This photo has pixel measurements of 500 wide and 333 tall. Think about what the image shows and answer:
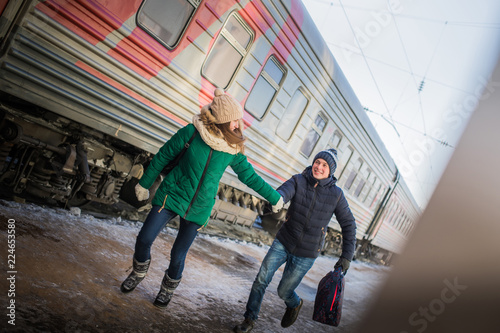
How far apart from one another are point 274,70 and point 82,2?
3029 mm

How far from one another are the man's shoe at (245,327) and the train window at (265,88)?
3257mm

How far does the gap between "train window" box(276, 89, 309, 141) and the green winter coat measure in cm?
369

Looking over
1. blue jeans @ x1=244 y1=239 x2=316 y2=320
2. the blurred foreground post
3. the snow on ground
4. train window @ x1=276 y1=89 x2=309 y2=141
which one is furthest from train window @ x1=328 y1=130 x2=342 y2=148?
the blurred foreground post

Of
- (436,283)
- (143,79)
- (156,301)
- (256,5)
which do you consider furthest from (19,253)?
(256,5)

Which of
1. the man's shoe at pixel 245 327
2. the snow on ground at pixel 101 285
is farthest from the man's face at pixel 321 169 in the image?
the man's shoe at pixel 245 327

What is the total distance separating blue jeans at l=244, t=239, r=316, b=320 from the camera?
9.72 ft

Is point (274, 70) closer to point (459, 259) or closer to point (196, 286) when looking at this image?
point (196, 286)

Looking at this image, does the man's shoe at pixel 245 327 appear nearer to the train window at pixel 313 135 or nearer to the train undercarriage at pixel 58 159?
the train undercarriage at pixel 58 159

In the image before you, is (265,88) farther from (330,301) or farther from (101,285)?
(101,285)

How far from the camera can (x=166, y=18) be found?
12.8ft

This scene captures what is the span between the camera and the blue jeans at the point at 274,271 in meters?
2.96

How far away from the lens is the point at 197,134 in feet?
8.57

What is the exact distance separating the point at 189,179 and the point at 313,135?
506cm

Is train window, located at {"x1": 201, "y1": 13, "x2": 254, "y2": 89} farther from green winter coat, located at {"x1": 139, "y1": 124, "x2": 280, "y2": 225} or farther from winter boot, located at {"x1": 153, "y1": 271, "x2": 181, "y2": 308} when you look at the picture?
winter boot, located at {"x1": 153, "y1": 271, "x2": 181, "y2": 308}
